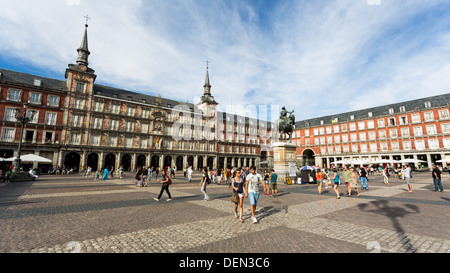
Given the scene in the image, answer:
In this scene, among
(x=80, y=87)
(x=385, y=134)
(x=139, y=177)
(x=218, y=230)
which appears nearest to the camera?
(x=218, y=230)

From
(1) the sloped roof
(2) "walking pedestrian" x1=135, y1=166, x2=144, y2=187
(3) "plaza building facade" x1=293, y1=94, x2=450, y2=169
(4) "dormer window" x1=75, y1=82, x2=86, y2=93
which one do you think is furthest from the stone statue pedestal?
(1) the sloped roof

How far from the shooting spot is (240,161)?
181 feet

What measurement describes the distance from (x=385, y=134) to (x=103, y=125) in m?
57.8

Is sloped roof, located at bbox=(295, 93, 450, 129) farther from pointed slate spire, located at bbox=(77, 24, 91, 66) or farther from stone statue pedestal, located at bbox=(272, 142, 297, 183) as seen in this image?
pointed slate spire, located at bbox=(77, 24, 91, 66)

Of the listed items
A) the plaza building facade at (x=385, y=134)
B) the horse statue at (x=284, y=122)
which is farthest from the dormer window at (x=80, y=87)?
the plaza building facade at (x=385, y=134)

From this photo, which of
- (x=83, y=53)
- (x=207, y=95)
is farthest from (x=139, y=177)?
(x=207, y=95)

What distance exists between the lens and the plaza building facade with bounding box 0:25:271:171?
31750 mm

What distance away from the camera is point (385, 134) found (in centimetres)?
4366

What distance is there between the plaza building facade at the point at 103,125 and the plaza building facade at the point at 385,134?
2399cm

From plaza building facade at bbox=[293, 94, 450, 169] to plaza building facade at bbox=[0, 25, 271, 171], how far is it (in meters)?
24.0

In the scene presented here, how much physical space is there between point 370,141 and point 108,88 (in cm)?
5833

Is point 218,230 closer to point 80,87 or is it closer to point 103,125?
point 103,125

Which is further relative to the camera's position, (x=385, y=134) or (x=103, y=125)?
(x=385, y=134)
